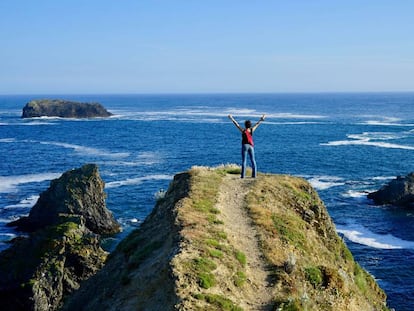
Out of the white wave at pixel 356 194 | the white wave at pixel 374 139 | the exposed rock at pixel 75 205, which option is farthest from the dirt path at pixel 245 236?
the white wave at pixel 374 139

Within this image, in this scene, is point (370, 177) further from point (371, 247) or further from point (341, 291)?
point (341, 291)

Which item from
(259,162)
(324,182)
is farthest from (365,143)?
(324,182)

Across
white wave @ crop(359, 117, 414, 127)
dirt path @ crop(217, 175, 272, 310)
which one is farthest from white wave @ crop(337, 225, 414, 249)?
white wave @ crop(359, 117, 414, 127)

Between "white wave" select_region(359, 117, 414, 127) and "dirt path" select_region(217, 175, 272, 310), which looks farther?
"white wave" select_region(359, 117, 414, 127)

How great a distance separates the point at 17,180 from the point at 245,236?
Result: 6965 cm

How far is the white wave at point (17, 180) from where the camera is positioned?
3022 inches

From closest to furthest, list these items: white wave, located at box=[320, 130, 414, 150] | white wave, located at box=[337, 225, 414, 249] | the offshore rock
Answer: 1. the offshore rock
2. white wave, located at box=[337, 225, 414, 249]
3. white wave, located at box=[320, 130, 414, 150]

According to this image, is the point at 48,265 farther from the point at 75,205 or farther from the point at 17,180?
the point at 17,180

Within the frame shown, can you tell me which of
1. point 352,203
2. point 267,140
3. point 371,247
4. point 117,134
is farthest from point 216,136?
point 371,247

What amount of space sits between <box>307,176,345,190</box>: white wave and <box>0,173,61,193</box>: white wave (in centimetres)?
4466

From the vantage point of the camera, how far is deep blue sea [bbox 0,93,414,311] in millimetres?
56000

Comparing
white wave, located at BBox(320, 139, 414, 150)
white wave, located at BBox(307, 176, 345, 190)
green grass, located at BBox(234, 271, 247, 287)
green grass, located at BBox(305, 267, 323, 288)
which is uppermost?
green grass, located at BBox(234, 271, 247, 287)

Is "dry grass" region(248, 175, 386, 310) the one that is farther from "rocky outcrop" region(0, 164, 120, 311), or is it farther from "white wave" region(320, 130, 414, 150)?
"white wave" region(320, 130, 414, 150)

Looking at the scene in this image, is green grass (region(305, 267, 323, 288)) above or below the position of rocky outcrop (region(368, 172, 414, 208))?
above
